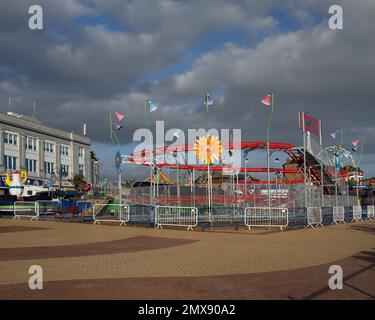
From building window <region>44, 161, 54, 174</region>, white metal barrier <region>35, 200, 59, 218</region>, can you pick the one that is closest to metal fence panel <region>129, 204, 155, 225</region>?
white metal barrier <region>35, 200, 59, 218</region>

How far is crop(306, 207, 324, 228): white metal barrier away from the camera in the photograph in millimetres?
24784

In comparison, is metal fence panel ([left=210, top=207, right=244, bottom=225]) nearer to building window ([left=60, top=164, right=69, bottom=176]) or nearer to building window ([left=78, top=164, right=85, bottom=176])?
building window ([left=60, top=164, right=69, bottom=176])

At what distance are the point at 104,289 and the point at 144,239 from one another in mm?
10174

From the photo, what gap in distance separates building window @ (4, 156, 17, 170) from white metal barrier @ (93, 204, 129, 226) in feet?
112

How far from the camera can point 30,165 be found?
211 feet

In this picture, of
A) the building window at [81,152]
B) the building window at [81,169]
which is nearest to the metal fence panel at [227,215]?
the building window at [81,169]

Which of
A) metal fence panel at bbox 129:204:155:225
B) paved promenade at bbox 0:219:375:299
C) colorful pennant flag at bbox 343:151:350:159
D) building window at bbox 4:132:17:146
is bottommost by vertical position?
paved promenade at bbox 0:219:375:299

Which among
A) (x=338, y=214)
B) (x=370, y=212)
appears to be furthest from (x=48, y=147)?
(x=338, y=214)

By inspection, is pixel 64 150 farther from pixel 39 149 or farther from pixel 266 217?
pixel 266 217

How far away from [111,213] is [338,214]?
13.8 m
